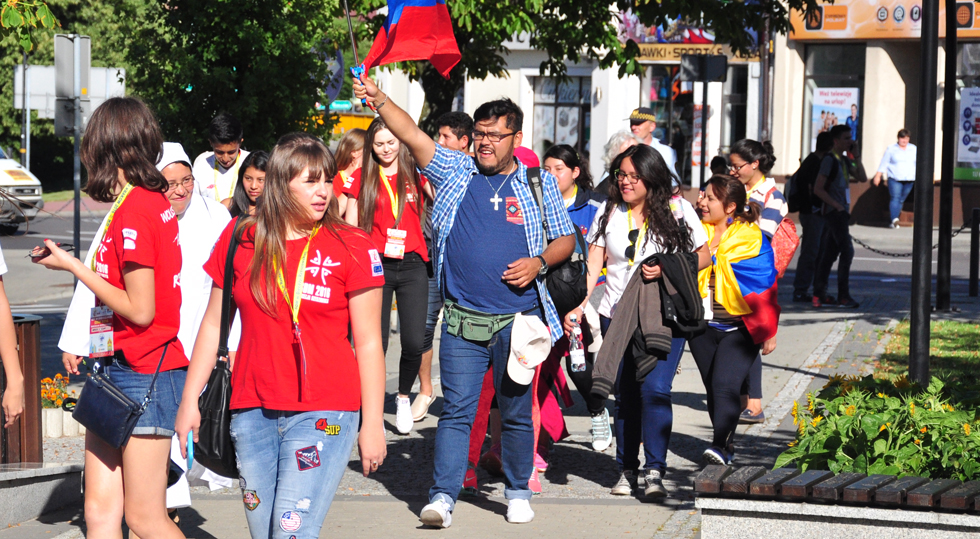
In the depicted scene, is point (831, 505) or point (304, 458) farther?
point (831, 505)

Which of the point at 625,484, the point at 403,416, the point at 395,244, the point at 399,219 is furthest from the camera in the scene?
the point at 403,416

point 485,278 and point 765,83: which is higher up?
point 765,83

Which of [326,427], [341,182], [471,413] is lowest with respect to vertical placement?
[471,413]

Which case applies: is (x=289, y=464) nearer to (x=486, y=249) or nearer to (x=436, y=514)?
(x=436, y=514)

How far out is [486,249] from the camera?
210 inches

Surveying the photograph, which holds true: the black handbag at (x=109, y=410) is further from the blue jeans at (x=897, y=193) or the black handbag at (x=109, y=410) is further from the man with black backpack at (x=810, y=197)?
the blue jeans at (x=897, y=193)

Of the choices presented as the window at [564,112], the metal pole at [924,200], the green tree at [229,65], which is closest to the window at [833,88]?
the window at [564,112]

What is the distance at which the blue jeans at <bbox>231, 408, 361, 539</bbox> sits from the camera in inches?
140

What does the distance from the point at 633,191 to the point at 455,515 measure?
1.88 meters

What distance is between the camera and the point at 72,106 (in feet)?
45.2

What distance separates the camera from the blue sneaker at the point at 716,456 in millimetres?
6219

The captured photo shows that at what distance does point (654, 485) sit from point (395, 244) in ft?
7.51

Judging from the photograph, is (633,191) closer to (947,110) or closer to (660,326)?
(660,326)

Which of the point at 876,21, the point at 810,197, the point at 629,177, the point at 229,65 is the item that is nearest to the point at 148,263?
the point at 629,177
